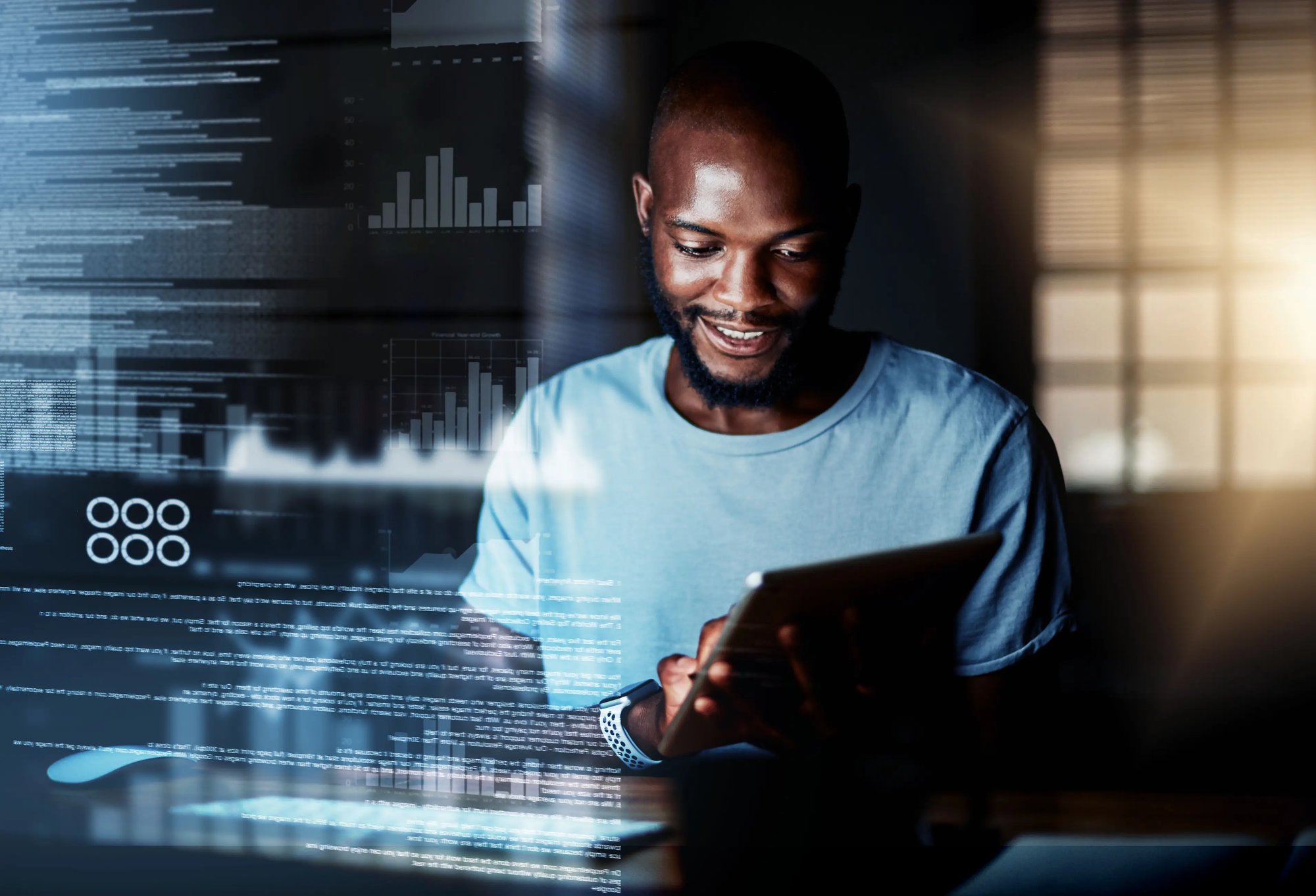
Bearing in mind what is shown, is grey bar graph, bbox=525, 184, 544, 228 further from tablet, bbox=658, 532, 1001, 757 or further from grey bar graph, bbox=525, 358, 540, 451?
tablet, bbox=658, 532, 1001, 757

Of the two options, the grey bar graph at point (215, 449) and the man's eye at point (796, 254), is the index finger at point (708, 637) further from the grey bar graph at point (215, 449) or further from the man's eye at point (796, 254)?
the grey bar graph at point (215, 449)

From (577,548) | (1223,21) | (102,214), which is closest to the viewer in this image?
(1223,21)

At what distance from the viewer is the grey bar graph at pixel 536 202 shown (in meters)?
1.23

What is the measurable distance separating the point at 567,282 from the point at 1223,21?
787 millimetres

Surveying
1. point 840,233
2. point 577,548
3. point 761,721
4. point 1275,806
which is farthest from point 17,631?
point 1275,806

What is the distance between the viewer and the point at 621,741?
123 centimetres

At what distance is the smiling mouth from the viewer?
1.16 meters

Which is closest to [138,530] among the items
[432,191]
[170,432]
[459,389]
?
[170,432]

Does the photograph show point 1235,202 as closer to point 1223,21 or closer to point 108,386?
point 1223,21

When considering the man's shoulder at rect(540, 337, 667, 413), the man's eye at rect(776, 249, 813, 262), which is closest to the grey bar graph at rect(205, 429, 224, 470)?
the man's shoulder at rect(540, 337, 667, 413)

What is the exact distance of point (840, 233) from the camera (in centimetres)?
112

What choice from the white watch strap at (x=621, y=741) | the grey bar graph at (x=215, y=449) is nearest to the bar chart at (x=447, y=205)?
the grey bar graph at (x=215, y=449)

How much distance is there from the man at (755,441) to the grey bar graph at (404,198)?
0.28 meters

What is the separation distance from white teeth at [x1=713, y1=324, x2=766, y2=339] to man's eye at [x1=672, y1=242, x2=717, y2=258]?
8cm
